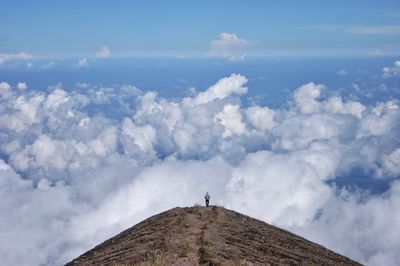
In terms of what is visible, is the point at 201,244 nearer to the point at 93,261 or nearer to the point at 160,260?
the point at 160,260

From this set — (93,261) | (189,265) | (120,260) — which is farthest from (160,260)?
(93,261)

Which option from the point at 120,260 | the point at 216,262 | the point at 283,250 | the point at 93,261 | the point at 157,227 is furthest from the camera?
the point at 157,227

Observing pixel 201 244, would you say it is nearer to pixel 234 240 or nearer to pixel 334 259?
pixel 234 240

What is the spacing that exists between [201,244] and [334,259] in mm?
14938

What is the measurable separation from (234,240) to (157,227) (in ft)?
24.0

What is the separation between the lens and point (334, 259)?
40.7 meters

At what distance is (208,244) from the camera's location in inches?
1233

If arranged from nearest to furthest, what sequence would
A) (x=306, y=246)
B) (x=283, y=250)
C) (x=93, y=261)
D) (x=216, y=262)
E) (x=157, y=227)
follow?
1. (x=216, y=262)
2. (x=93, y=261)
3. (x=283, y=250)
4. (x=157, y=227)
5. (x=306, y=246)

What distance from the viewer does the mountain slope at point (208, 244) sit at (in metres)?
28.1

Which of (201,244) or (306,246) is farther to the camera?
(306,246)

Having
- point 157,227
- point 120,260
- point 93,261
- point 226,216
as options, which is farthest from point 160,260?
point 226,216

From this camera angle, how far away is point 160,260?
26.1 metres

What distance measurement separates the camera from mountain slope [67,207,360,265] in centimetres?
2806

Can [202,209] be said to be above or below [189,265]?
above
